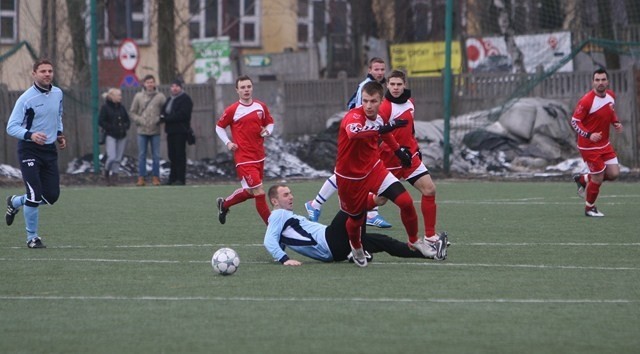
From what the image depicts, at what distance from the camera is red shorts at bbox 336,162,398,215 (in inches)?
415

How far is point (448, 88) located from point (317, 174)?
3.51 metres

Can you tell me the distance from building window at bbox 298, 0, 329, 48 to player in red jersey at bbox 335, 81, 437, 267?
130ft

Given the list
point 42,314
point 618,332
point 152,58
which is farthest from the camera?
point 152,58

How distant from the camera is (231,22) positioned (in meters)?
50.4

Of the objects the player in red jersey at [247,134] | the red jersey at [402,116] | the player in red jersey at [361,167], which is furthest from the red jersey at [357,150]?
the player in red jersey at [247,134]

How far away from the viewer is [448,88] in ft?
86.5

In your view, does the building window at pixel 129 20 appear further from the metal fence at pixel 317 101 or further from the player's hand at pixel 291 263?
the player's hand at pixel 291 263

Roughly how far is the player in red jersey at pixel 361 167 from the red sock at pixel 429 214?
1089mm

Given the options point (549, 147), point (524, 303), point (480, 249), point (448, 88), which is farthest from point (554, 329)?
point (549, 147)

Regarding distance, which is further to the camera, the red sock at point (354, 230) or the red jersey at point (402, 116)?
the red jersey at point (402, 116)

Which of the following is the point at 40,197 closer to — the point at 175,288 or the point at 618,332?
the point at 175,288

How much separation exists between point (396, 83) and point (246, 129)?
253 centimetres

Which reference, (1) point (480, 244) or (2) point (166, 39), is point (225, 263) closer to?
(1) point (480, 244)

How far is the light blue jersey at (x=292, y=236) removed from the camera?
10.8 m
